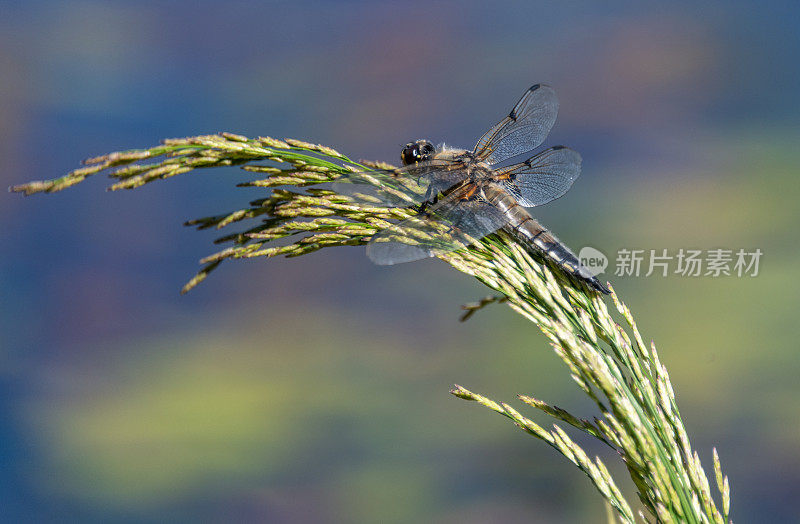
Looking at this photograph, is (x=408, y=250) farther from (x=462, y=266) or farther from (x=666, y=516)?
(x=666, y=516)

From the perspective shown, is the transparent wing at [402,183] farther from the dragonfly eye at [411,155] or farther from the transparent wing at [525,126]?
the transparent wing at [525,126]

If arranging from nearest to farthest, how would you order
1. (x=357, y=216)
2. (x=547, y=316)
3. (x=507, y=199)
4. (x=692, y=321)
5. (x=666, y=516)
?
(x=666, y=516), (x=547, y=316), (x=357, y=216), (x=507, y=199), (x=692, y=321)

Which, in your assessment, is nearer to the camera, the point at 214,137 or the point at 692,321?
the point at 214,137

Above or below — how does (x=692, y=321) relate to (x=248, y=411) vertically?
above

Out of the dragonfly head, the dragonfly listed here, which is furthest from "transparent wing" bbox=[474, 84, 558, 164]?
Answer: the dragonfly head

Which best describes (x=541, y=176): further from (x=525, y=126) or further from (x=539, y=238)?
(x=539, y=238)

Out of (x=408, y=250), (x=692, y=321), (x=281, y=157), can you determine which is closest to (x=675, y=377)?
(x=692, y=321)

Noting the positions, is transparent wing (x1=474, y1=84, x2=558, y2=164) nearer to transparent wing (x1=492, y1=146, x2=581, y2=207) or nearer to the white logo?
transparent wing (x1=492, y1=146, x2=581, y2=207)
